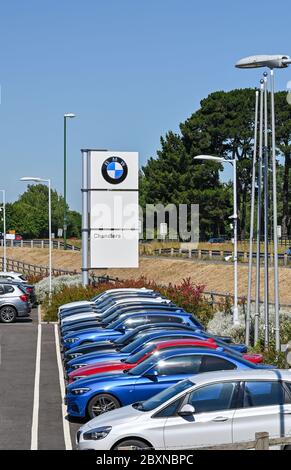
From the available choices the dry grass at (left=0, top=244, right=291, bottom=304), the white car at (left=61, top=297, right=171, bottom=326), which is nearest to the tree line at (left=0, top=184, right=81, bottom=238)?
the dry grass at (left=0, top=244, right=291, bottom=304)

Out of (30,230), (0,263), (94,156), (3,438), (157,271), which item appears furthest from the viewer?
(30,230)

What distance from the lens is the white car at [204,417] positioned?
478 inches

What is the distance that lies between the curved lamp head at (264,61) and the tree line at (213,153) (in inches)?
2293

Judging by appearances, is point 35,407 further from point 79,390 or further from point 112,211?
point 112,211

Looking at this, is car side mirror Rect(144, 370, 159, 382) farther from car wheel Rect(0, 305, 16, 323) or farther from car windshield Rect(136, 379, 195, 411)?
car wheel Rect(0, 305, 16, 323)

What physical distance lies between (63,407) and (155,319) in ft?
19.2

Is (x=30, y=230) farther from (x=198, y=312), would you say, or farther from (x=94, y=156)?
(x=198, y=312)

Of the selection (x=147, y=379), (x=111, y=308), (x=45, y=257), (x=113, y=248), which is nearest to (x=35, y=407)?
(x=147, y=379)

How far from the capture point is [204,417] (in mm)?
12281

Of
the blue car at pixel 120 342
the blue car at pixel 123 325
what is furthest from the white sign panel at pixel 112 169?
the blue car at pixel 120 342

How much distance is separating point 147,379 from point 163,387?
32cm

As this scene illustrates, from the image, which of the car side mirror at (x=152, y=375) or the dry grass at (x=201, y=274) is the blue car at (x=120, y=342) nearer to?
the car side mirror at (x=152, y=375)

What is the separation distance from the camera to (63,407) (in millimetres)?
17719
